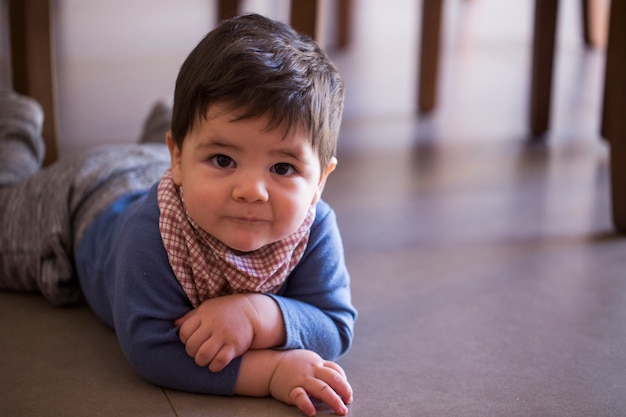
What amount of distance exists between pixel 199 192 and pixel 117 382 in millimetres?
224

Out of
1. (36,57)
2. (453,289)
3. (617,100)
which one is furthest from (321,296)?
(36,57)

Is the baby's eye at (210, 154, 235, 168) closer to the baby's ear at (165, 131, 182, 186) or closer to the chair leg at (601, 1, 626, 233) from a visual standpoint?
the baby's ear at (165, 131, 182, 186)

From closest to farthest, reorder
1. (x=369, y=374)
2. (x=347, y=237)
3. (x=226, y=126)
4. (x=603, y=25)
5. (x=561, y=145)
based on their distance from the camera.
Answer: (x=226, y=126) → (x=369, y=374) → (x=347, y=237) → (x=561, y=145) → (x=603, y=25)

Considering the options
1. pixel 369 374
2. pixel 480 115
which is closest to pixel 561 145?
pixel 480 115

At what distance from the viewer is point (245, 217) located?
3.15ft

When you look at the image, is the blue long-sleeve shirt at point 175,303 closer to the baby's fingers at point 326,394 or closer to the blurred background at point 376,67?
the baby's fingers at point 326,394

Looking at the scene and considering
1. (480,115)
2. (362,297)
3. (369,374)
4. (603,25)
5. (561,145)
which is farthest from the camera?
(603,25)

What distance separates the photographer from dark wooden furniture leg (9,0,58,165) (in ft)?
5.26

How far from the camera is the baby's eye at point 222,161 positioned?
0.96m

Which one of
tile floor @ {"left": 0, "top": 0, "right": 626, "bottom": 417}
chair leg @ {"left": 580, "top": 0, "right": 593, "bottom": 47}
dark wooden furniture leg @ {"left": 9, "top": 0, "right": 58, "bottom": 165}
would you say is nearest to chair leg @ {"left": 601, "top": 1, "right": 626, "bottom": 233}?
tile floor @ {"left": 0, "top": 0, "right": 626, "bottom": 417}

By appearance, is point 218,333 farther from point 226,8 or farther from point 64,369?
point 226,8

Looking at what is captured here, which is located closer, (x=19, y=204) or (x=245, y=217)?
(x=245, y=217)

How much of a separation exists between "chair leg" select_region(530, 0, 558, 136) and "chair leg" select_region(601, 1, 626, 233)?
446 millimetres

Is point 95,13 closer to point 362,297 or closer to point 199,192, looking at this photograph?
point 362,297
